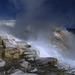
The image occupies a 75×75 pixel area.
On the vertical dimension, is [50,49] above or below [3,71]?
above

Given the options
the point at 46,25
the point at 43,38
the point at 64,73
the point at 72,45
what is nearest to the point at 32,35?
the point at 43,38

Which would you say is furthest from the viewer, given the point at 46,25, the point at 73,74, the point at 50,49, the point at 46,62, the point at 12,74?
the point at 46,25

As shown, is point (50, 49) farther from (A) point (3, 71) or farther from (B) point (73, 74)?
(A) point (3, 71)

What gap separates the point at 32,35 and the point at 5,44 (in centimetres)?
399

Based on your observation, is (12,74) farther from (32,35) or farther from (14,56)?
(32,35)

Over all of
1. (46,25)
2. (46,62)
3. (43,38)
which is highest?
(46,25)

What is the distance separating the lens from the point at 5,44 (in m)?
6.88

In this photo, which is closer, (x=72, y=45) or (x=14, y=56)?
(x=14, y=56)

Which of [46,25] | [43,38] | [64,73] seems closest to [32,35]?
[43,38]

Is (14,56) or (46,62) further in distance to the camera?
(14,56)

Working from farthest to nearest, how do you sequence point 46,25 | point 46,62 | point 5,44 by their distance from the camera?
point 46,25 < point 5,44 < point 46,62

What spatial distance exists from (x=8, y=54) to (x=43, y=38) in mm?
4663

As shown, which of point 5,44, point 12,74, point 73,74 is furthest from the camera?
point 5,44

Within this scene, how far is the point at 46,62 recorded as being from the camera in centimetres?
565
